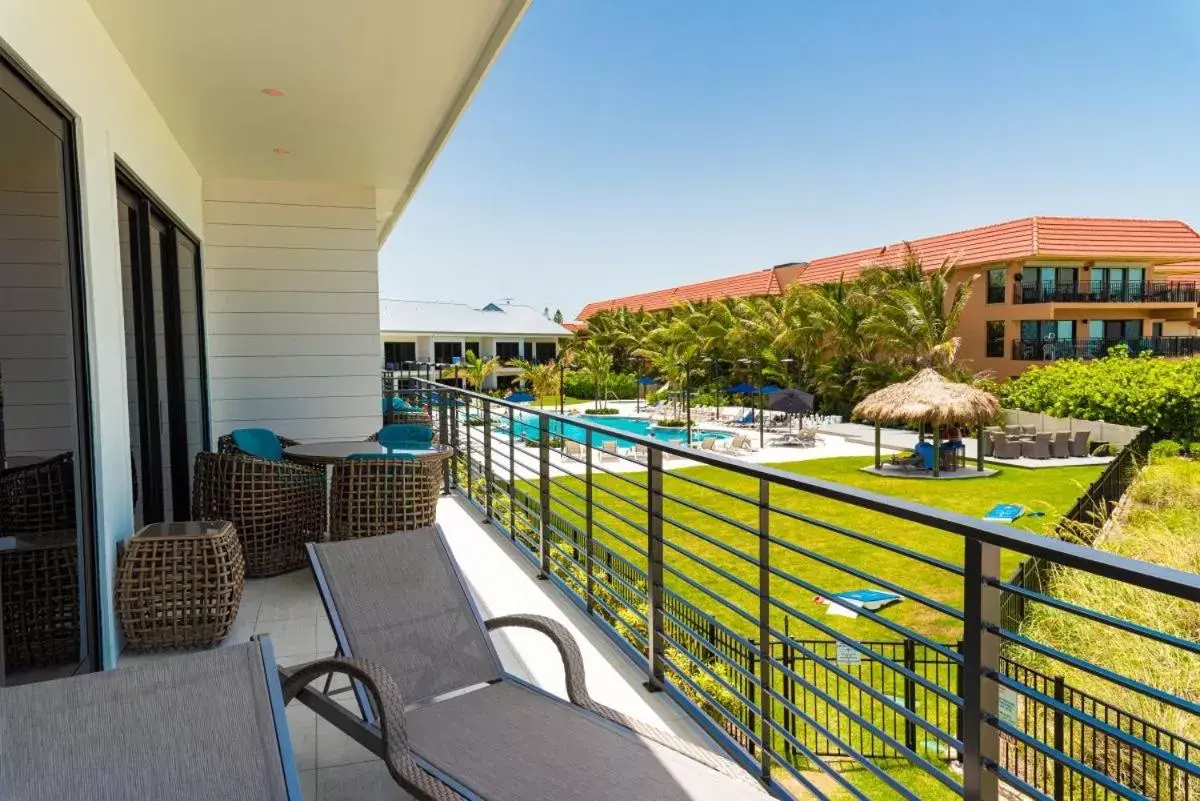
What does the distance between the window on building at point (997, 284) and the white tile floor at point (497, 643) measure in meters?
30.4

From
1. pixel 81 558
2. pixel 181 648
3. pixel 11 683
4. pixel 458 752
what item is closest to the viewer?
pixel 458 752

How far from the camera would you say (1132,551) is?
29.4ft

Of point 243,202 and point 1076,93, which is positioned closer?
point 243,202

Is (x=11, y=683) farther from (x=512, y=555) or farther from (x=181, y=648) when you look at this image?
(x=512, y=555)

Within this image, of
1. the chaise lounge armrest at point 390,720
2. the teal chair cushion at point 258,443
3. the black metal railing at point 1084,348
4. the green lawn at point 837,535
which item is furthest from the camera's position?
the black metal railing at point 1084,348

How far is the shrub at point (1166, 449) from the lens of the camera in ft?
65.8

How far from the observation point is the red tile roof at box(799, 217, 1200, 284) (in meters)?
30.7

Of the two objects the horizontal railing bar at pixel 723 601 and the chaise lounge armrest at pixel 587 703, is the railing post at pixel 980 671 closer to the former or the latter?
the chaise lounge armrest at pixel 587 703

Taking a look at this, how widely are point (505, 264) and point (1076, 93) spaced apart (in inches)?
1853

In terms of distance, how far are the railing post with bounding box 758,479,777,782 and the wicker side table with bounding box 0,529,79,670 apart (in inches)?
93.7

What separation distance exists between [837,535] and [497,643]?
12727mm

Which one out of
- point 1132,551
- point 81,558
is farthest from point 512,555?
point 1132,551

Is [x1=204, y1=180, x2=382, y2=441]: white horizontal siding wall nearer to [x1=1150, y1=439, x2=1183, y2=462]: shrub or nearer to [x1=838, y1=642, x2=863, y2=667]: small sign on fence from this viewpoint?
[x1=838, y1=642, x2=863, y2=667]: small sign on fence

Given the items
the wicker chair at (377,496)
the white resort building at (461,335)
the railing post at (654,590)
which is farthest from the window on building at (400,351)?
the railing post at (654,590)
